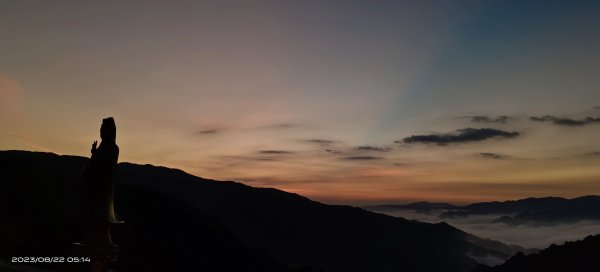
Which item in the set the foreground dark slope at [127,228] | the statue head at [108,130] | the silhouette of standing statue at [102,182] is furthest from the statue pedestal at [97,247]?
the foreground dark slope at [127,228]

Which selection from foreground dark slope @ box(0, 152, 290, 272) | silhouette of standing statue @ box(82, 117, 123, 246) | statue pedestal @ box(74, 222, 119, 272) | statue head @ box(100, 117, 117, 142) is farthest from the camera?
foreground dark slope @ box(0, 152, 290, 272)

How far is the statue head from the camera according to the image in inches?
423

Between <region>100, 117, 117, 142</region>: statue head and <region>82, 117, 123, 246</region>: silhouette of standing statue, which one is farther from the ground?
<region>100, 117, 117, 142</region>: statue head

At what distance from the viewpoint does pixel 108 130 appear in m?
10.8

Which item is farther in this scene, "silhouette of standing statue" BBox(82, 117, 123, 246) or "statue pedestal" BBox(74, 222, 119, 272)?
"silhouette of standing statue" BBox(82, 117, 123, 246)

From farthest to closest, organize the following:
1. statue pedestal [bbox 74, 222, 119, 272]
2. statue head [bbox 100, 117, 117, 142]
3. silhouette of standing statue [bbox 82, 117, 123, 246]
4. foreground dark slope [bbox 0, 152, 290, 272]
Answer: foreground dark slope [bbox 0, 152, 290, 272] → statue head [bbox 100, 117, 117, 142] → silhouette of standing statue [bbox 82, 117, 123, 246] → statue pedestal [bbox 74, 222, 119, 272]

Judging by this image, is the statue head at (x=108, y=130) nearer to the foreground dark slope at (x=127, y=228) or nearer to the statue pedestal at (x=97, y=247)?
the statue pedestal at (x=97, y=247)

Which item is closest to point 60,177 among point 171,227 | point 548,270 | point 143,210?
point 143,210

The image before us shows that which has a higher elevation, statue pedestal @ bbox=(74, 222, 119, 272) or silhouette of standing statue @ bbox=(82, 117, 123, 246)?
silhouette of standing statue @ bbox=(82, 117, 123, 246)

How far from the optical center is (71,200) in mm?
132375

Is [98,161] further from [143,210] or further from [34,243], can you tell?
[143,210]

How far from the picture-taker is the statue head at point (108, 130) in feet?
35.2

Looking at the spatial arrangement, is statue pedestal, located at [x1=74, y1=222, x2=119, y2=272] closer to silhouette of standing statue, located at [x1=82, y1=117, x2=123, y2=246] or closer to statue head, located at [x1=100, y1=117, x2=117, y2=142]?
silhouette of standing statue, located at [x1=82, y1=117, x2=123, y2=246]

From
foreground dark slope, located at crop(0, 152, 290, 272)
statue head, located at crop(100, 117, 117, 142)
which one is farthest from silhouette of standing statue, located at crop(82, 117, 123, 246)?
foreground dark slope, located at crop(0, 152, 290, 272)
